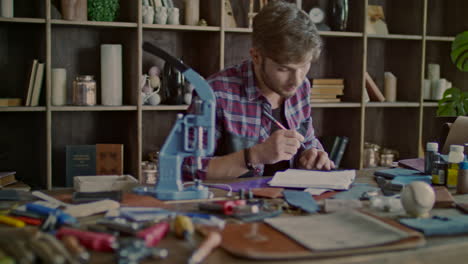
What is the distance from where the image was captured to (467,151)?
7.50 ft

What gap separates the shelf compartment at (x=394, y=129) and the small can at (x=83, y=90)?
7.25 ft

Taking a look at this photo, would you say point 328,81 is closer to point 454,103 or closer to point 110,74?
point 454,103

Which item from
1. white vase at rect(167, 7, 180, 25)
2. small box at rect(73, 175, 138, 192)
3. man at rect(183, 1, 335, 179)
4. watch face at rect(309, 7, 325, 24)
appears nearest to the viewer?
small box at rect(73, 175, 138, 192)

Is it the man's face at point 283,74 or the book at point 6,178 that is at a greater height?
the man's face at point 283,74

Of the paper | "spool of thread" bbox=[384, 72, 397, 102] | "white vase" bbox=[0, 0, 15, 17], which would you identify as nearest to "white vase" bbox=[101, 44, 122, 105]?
"white vase" bbox=[0, 0, 15, 17]

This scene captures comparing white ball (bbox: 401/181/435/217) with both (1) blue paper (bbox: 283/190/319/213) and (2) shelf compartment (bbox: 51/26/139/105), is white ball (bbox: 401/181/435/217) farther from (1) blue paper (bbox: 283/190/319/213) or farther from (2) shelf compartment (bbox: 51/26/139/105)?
(2) shelf compartment (bbox: 51/26/139/105)

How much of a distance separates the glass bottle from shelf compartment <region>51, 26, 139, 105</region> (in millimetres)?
2019

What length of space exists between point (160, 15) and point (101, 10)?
357 millimetres

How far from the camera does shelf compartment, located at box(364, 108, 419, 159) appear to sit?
4371 mm

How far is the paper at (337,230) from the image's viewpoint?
1.23 metres

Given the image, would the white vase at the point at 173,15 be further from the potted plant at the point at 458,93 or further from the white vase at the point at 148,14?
the potted plant at the point at 458,93

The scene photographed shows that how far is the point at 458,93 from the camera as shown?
4.02 meters

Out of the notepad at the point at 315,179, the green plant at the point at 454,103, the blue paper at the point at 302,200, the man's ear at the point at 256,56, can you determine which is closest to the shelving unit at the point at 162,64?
the green plant at the point at 454,103

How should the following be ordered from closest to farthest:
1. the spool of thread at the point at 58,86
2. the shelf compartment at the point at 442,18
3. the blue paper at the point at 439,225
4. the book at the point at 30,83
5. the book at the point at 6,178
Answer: the blue paper at the point at 439,225
the book at the point at 6,178
the book at the point at 30,83
the spool of thread at the point at 58,86
the shelf compartment at the point at 442,18
